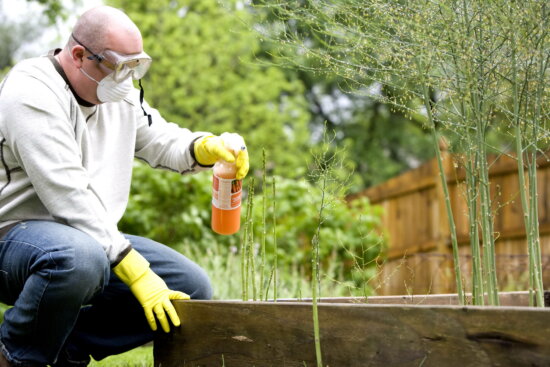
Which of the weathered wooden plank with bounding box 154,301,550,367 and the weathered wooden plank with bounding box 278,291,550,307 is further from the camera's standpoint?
the weathered wooden plank with bounding box 278,291,550,307

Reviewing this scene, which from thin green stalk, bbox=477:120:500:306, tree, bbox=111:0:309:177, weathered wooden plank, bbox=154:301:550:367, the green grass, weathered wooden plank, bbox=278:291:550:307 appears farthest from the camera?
tree, bbox=111:0:309:177

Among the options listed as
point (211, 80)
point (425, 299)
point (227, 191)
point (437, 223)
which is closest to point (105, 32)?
point (227, 191)

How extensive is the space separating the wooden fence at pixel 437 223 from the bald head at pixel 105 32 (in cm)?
408

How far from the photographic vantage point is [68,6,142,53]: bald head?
87.4 inches

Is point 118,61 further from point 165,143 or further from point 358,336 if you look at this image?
point 358,336

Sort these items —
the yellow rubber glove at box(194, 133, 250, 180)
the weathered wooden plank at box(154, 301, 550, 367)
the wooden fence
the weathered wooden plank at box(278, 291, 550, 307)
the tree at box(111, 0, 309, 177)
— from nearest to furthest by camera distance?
the weathered wooden plank at box(154, 301, 550, 367) → the yellow rubber glove at box(194, 133, 250, 180) → the weathered wooden plank at box(278, 291, 550, 307) → the wooden fence → the tree at box(111, 0, 309, 177)

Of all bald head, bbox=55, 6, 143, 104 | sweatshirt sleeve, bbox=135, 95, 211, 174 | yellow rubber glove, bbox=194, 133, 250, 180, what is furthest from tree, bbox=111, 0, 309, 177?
bald head, bbox=55, 6, 143, 104

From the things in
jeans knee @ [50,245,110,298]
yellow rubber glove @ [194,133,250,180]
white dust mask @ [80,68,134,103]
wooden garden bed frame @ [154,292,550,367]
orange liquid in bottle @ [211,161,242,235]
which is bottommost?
wooden garden bed frame @ [154,292,550,367]

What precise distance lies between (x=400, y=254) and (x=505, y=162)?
6.36 ft

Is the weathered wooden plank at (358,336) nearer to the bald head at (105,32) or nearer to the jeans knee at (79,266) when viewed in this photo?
the jeans knee at (79,266)

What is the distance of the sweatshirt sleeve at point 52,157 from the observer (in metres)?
2.05

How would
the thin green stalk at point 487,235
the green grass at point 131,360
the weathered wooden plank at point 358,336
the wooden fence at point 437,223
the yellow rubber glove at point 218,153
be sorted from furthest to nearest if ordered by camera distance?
1. the wooden fence at point 437,223
2. the green grass at point 131,360
3. the yellow rubber glove at point 218,153
4. the thin green stalk at point 487,235
5. the weathered wooden plank at point 358,336

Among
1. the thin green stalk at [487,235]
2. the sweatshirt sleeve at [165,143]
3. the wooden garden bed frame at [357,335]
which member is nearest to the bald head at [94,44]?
the sweatshirt sleeve at [165,143]

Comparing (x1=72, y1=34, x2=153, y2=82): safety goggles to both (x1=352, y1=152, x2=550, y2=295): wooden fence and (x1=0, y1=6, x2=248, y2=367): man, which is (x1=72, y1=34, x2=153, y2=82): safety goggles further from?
(x1=352, y1=152, x2=550, y2=295): wooden fence
